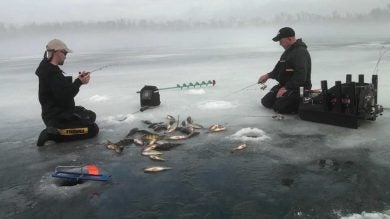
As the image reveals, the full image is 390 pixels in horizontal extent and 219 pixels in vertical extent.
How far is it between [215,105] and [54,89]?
3.39 meters

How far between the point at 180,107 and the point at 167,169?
3644 mm

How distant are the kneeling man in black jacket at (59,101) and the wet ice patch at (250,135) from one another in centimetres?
229

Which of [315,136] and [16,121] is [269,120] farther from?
[16,121]

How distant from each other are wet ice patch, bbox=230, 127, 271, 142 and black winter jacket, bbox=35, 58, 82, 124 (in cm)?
256

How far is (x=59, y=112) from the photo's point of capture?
21.0 feet

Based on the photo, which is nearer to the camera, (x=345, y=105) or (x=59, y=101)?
(x=345, y=105)

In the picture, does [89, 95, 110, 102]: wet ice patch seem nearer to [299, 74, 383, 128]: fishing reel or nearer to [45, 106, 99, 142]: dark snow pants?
[45, 106, 99, 142]: dark snow pants

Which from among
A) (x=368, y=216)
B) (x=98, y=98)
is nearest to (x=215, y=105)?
(x=98, y=98)

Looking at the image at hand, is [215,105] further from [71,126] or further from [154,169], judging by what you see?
[154,169]

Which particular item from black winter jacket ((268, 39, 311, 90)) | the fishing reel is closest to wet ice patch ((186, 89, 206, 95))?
black winter jacket ((268, 39, 311, 90))

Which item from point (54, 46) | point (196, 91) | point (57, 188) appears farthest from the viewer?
point (196, 91)

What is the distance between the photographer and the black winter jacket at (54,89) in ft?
20.2

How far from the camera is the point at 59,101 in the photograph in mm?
6410

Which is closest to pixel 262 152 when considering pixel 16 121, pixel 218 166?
pixel 218 166
